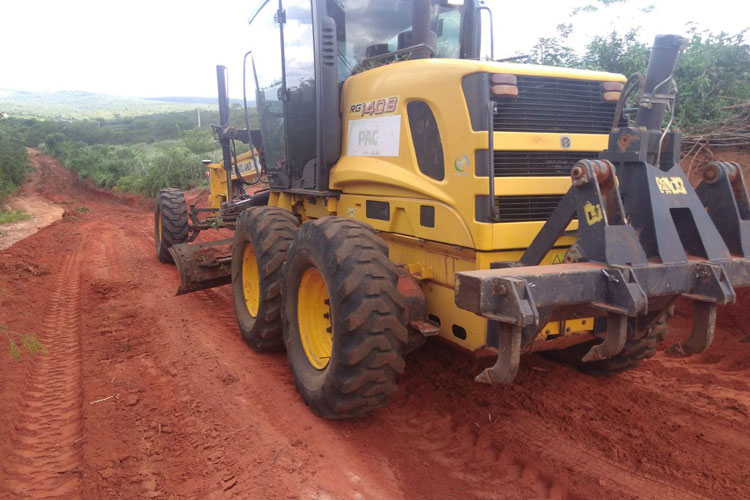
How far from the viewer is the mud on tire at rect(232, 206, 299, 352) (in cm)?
469

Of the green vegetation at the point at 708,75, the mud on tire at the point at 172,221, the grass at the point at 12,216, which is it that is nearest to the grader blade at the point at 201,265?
the mud on tire at the point at 172,221

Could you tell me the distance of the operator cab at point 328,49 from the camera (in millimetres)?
4645

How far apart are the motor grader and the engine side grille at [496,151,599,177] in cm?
1

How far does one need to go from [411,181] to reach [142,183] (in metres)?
20.0

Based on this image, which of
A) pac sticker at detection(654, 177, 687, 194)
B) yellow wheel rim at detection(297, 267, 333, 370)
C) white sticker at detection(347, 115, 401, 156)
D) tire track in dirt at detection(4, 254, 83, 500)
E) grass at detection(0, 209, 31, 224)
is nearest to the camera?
pac sticker at detection(654, 177, 687, 194)

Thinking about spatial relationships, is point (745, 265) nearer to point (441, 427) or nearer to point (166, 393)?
point (441, 427)

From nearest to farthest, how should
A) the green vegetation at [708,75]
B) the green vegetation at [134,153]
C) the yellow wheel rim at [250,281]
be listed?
the yellow wheel rim at [250,281] → the green vegetation at [708,75] → the green vegetation at [134,153]

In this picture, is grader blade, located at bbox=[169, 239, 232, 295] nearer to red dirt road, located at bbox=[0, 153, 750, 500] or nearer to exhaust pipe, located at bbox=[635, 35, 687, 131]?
red dirt road, located at bbox=[0, 153, 750, 500]

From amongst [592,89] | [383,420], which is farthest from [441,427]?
[592,89]


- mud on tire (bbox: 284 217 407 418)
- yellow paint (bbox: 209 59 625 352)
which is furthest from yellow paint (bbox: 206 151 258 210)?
mud on tire (bbox: 284 217 407 418)

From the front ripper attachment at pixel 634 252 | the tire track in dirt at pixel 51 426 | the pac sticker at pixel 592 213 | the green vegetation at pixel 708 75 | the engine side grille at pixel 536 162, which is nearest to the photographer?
the front ripper attachment at pixel 634 252

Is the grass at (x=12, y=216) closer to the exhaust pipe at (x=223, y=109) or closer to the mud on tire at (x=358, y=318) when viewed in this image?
the exhaust pipe at (x=223, y=109)

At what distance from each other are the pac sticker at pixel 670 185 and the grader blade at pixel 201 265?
4936mm

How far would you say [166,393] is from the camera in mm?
4285
